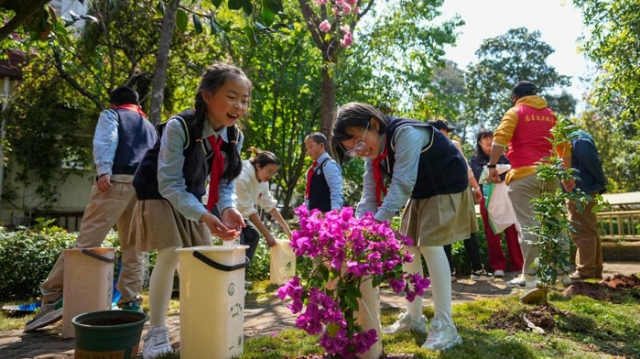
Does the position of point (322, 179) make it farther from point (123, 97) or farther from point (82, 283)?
point (82, 283)

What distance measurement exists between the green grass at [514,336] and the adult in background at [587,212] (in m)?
1.23

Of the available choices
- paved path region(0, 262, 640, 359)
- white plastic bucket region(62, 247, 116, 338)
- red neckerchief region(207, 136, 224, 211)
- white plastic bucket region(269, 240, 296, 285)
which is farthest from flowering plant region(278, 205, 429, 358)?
white plastic bucket region(269, 240, 296, 285)

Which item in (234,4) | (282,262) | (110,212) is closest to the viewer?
(234,4)

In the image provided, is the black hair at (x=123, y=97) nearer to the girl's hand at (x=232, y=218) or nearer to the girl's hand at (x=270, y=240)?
the girl's hand at (x=270, y=240)

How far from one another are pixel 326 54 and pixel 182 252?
755 centimetres

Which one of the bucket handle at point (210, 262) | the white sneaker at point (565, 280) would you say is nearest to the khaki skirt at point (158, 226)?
the bucket handle at point (210, 262)

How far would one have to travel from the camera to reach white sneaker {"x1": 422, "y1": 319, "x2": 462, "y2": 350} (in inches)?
107

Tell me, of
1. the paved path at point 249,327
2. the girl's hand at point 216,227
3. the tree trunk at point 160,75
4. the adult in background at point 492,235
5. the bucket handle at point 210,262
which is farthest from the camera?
the tree trunk at point 160,75

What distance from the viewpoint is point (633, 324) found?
3516mm

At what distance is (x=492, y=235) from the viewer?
643 centimetres

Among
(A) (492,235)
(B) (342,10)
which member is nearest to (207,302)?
(A) (492,235)

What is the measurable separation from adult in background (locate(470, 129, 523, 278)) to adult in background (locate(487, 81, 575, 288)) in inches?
43.0

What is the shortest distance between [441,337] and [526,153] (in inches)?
118

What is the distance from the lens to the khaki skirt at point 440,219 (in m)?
2.93
